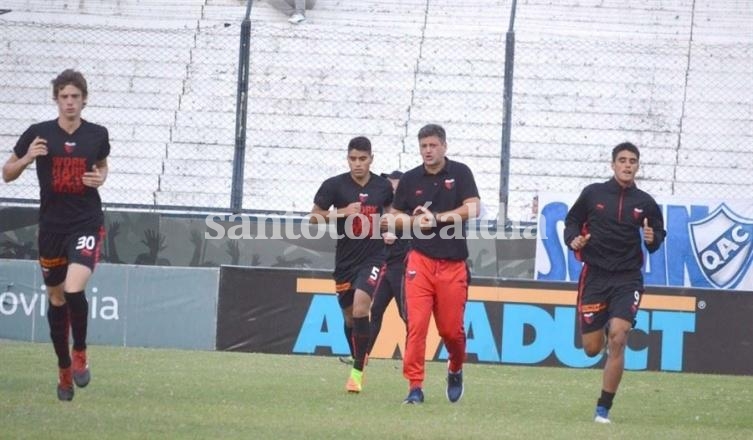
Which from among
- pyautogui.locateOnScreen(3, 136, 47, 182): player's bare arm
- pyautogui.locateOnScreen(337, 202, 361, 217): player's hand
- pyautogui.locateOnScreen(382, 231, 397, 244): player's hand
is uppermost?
pyautogui.locateOnScreen(3, 136, 47, 182): player's bare arm

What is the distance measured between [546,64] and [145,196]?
23.0ft

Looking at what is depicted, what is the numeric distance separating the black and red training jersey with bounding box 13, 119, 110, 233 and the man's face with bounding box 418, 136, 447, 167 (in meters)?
2.44

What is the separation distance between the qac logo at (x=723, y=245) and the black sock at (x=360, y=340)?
7159 mm

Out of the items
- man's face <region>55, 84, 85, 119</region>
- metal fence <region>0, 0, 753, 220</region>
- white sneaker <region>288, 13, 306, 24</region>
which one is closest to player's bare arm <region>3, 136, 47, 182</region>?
man's face <region>55, 84, 85, 119</region>

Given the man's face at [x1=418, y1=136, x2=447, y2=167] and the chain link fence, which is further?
the chain link fence

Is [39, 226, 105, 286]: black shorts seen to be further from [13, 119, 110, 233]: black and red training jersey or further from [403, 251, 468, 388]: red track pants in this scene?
[403, 251, 468, 388]: red track pants

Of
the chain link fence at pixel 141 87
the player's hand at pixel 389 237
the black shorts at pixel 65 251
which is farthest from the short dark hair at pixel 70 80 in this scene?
the chain link fence at pixel 141 87

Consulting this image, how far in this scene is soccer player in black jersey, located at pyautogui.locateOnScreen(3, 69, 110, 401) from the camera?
10055mm

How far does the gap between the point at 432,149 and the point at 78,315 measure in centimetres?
293

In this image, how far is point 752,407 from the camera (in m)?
12.3

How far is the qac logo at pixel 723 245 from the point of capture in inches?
724

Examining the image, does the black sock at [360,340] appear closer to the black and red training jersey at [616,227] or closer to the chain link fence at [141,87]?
the black and red training jersey at [616,227]

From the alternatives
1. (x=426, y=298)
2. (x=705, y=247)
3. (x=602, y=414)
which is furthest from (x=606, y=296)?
(x=705, y=247)

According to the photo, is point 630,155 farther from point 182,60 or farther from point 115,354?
point 182,60
